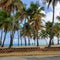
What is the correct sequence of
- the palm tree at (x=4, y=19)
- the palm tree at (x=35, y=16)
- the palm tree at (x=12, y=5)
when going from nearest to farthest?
the palm tree at (x=12, y=5) → the palm tree at (x=4, y=19) → the palm tree at (x=35, y=16)

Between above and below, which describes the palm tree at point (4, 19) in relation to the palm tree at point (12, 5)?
below

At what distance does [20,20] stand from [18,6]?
19721 millimetres

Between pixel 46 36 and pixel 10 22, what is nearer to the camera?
pixel 10 22

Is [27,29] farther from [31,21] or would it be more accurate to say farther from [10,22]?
[10,22]

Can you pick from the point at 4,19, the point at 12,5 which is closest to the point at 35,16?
the point at 4,19

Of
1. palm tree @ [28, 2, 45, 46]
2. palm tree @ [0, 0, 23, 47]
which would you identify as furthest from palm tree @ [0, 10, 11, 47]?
palm tree @ [28, 2, 45, 46]

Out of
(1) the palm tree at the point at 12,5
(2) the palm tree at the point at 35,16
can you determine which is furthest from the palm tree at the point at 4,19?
(2) the palm tree at the point at 35,16

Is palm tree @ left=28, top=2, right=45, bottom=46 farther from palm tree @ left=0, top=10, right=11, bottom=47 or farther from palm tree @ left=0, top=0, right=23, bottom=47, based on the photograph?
palm tree @ left=0, top=0, right=23, bottom=47

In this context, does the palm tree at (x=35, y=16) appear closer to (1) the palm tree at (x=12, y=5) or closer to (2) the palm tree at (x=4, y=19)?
(2) the palm tree at (x=4, y=19)

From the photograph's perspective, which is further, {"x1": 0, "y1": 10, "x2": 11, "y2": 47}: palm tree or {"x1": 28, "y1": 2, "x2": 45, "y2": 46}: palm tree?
{"x1": 28, "y1": 2, "x2": 45, "y2": 46}: palm tree

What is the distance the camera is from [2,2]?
151ft

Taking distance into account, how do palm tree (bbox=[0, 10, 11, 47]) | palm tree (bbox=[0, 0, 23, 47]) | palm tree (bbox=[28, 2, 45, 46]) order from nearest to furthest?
1. palm tree (bbox=[0, 0, 23, 47])
2. palm tree (bbox=[0, 10, 11, 47])
3. palm tree (bbox=[28, 2, 45, 46])

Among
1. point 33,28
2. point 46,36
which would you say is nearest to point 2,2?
point 33,28

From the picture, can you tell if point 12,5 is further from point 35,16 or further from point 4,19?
point 35,16
